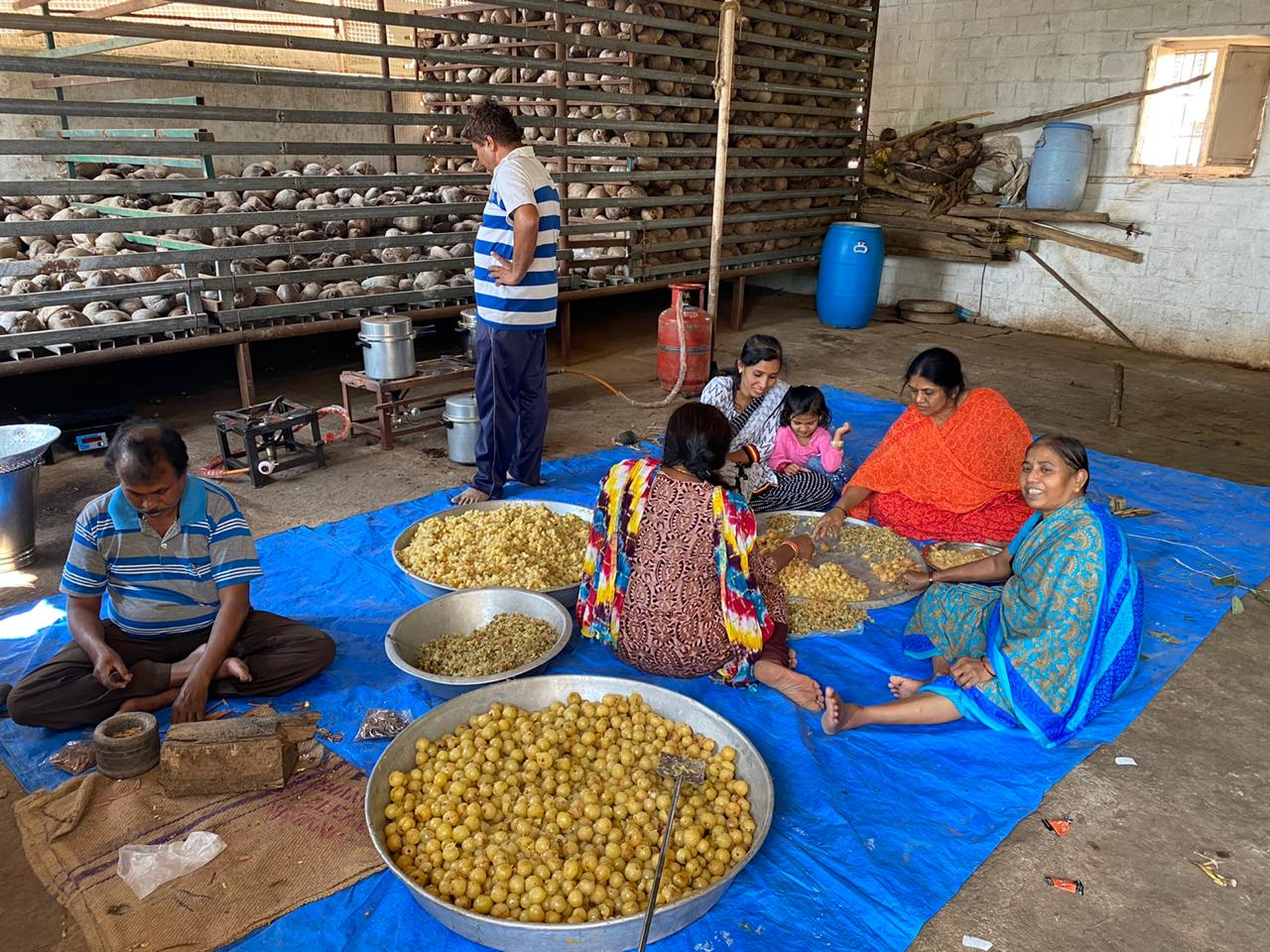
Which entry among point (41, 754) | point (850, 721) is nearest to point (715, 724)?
point (850, 721)

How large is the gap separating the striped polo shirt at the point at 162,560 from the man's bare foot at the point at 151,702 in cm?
18

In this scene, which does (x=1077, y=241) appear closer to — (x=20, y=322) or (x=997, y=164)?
(x=997, y=164)

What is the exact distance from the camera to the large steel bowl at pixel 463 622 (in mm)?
2668

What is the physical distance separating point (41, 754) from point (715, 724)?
6.20 feet

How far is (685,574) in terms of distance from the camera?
2.63 metres

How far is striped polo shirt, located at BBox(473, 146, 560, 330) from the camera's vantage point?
396 cm

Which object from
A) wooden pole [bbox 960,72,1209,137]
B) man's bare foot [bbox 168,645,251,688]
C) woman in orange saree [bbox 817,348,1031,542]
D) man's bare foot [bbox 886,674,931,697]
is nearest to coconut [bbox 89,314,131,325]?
man's bare foot [bbox 168,645,251,688]

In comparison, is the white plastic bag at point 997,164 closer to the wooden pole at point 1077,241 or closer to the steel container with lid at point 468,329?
the wooden pole at point 1077,241

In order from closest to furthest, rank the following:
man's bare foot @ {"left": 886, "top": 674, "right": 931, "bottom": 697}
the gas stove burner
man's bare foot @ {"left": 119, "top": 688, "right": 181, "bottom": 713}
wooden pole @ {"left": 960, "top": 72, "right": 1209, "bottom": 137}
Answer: man's bare foot @ {"left": 119, "top": 688, "right": 181, "bottom": 713} < man's bare foot @ {"left": 886, "top": 674, "right": 931, "bottom": 697} < the gas stove burner < wooden pole @ {"left": 960, "top": 72, "right": 1209, "bottom": 137}

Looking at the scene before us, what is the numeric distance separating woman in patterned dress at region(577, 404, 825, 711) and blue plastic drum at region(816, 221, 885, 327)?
6442mm

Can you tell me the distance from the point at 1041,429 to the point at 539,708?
4395mm

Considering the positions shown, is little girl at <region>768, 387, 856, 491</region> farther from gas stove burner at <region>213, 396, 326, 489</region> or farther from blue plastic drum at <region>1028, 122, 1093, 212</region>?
blue plastic drum at <region>1028, 122, 1093, 212</region>

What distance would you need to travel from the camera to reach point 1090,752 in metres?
2.64

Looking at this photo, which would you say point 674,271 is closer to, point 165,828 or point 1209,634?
point 1209,634
